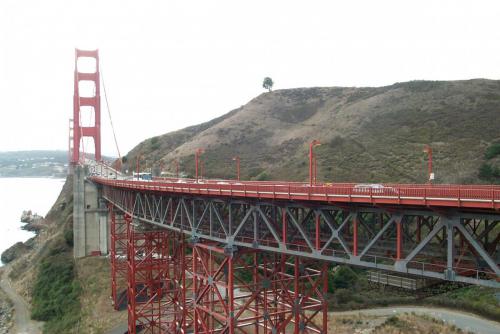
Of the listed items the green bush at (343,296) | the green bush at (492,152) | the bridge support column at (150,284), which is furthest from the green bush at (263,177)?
the bridge support column at (150,284)

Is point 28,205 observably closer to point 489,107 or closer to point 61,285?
point 61,285

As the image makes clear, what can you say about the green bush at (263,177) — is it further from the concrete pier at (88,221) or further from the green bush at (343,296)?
the green bush at (343,296)

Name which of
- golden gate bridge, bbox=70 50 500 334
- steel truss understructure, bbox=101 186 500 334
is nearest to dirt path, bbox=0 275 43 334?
golden gate bridge, bbox=70 50 500 334

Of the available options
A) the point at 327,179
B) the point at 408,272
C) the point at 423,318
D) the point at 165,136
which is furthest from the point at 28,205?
the point at 408,272

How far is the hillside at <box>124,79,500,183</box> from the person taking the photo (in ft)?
186

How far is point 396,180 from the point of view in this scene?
5309cm

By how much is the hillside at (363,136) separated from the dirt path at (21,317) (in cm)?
3144


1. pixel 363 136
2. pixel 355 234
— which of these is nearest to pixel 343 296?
pixel 355 234

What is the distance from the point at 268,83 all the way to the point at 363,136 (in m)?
57.9

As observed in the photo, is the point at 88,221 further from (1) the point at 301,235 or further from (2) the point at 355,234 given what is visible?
(2) the point at 355,234

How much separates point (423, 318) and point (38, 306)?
3813 centimetres

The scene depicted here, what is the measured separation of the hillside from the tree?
1369 centimetres

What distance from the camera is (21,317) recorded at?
4762 cm

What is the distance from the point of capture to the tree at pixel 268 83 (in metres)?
125
